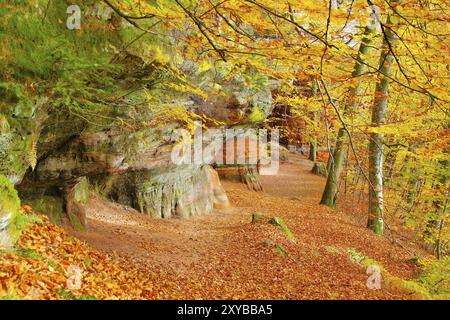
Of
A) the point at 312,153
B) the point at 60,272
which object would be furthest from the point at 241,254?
the point at 312,153

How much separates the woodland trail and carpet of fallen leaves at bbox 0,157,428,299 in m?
0.02

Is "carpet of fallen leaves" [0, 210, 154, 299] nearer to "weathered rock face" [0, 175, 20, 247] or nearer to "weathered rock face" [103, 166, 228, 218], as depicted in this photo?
"weathered rock face" [0, 175, 20, 247]

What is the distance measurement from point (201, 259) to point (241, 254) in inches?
40.6

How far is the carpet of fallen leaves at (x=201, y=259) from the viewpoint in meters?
4.84

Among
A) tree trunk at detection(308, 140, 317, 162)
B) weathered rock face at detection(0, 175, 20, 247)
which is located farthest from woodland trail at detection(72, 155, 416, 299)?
tree trunk at detection(308, 140, 317, 162)

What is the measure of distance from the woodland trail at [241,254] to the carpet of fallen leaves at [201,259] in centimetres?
2

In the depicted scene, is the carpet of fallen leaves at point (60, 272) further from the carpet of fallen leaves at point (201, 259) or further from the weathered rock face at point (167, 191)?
the weathered rock face at point (167, 191)

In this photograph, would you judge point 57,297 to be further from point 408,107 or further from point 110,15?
point 408,107

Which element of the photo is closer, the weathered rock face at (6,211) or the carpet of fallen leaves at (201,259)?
the weathered rock face at (6,211)

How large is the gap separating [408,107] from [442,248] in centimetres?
663

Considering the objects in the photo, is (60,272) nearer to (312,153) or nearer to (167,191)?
(167,191)

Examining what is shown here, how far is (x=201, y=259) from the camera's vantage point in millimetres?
8258

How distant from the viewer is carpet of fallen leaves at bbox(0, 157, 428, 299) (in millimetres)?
4836

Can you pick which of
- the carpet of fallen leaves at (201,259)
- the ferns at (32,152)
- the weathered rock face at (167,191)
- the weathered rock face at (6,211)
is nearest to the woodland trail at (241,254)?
the carpet of fallen leaves at (201,259)
